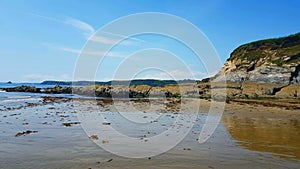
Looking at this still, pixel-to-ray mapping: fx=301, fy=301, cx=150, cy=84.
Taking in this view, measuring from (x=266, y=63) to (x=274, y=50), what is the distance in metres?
15.8

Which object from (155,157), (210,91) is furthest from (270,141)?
(210,91)

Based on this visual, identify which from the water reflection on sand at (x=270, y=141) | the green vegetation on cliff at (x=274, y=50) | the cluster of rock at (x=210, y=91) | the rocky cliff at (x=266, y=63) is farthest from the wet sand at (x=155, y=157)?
the green vegetation on cliff at (x=274, y=50)

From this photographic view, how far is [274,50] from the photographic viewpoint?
8450 centimetres

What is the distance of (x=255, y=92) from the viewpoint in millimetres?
55000

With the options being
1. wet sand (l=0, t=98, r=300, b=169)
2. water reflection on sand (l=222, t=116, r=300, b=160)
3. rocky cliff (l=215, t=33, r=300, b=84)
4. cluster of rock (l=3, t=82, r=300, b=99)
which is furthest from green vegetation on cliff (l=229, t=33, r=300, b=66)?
wet sand (l=0, t=98, r=300, b=169)

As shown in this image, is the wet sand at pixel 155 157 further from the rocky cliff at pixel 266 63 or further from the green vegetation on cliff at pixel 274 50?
the green vegetation on cliff at pixel 274 50

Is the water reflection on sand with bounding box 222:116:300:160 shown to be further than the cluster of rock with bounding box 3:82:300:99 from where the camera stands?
No

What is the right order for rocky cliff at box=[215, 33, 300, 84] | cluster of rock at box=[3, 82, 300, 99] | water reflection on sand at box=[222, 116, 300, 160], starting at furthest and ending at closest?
1. rocky cliff at box=[215, 33, 300, 84]
2. cluster of rock at box=[3, 82, 300, 99]
3. water reflection on sand at box=[222, 116, 300, 160]

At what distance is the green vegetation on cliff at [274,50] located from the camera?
233 feet

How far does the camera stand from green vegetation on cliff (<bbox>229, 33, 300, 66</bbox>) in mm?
70944

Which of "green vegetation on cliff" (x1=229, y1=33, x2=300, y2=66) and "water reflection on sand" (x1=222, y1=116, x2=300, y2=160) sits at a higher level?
"green vegetation on cliff" (x1=229, y1=33, x2=300, y2=66)

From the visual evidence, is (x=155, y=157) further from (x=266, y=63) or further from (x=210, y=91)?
(x=266, y=63)

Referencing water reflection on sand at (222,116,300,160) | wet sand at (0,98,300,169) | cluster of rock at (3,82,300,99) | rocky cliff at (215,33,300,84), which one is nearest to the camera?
wet sand at (0,98,300,169)

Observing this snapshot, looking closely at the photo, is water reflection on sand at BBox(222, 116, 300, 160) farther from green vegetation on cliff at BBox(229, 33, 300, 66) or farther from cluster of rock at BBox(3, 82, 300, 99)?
green vegetation on cliff at BBox(229, 33, 300, 66)
